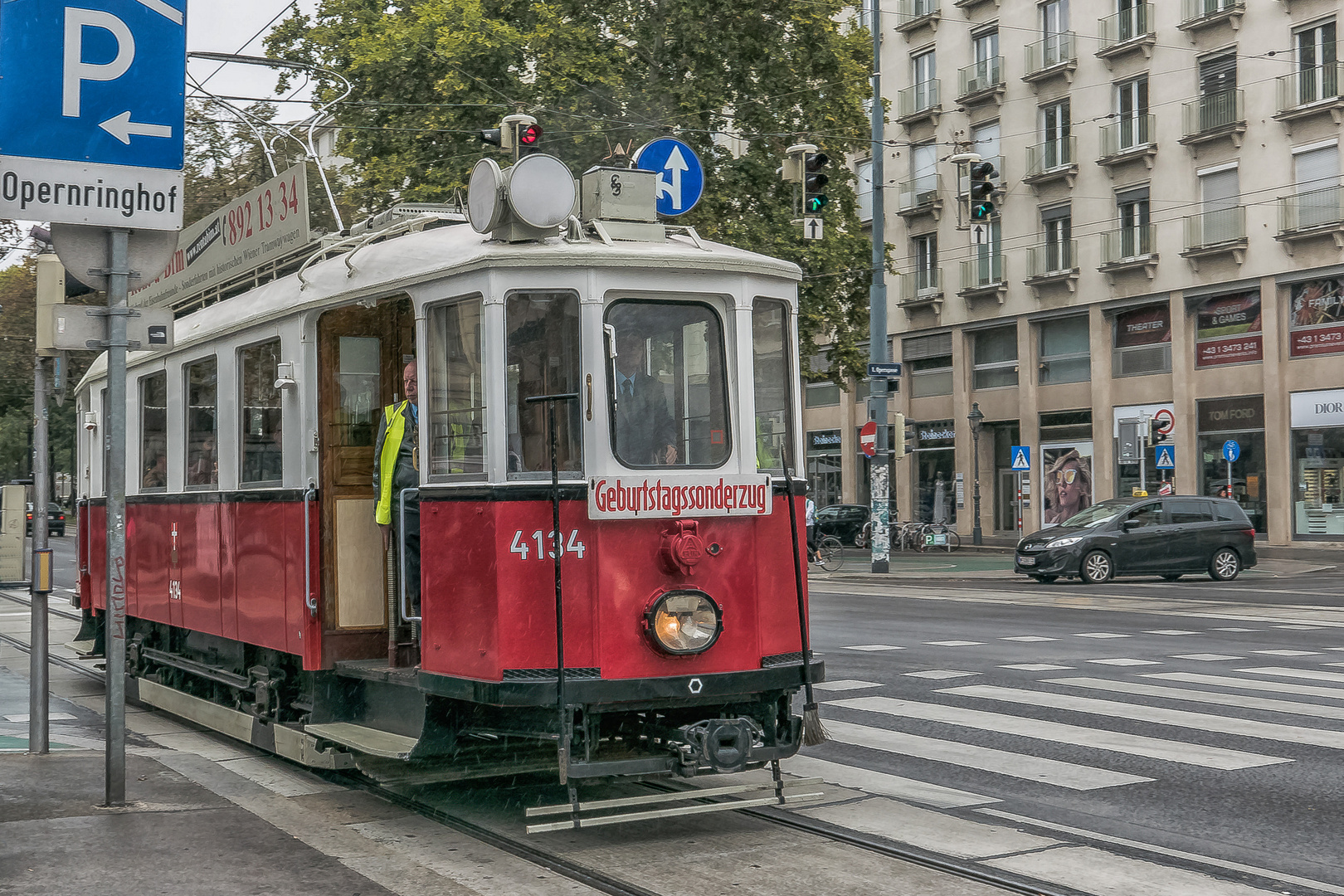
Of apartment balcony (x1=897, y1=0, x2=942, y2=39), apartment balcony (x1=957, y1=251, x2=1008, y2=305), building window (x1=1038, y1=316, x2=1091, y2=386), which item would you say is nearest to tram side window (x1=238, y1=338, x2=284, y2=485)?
building window (x1=1038, y1=316, x2=1091, y2=386)

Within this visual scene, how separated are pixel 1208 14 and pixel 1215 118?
2.46 m

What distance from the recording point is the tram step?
23.0 feet

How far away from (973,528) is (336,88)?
22169mm

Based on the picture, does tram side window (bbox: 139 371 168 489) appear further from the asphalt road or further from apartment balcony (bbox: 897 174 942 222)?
apartment balcony (bbox: 897 174 942 222)

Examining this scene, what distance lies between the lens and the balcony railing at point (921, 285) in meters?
43.7

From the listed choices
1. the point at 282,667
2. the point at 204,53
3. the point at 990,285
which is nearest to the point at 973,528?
the point at 990,285

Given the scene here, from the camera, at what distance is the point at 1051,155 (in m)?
39.8

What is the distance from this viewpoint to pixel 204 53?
48.7 ft

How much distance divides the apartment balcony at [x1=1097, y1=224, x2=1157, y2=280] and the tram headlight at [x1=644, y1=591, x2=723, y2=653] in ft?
106

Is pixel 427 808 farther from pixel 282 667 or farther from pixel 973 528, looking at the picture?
pixel 973 528

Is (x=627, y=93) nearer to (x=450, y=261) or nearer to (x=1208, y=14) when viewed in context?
(x=1208, y=14)

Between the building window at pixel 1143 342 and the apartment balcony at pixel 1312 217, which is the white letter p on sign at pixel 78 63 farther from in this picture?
the building window at pixel 1143 342

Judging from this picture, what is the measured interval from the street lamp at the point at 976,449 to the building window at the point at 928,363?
5.89 ft

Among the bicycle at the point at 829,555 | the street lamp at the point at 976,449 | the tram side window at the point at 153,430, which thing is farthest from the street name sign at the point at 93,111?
the street lamp at the point at 976,449
